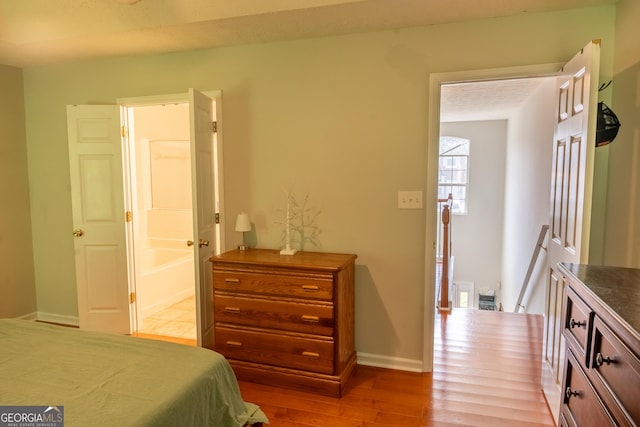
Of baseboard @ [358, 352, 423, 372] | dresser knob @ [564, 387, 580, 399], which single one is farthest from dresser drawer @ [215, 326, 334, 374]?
dresser knob @ [564, 387, 580, 399]

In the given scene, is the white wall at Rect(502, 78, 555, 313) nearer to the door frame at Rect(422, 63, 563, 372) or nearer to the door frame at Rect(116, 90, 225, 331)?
the door frame at Rect(422, 63, 563, 372)

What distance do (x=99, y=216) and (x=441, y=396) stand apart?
318cm

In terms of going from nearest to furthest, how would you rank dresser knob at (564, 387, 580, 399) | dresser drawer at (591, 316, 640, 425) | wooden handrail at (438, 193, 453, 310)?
dresser drawer at (591, 316, 640, 425)
dresser knob at (564, 387, 580, 399)
wooden handrail at (438, 193, 453, 310)

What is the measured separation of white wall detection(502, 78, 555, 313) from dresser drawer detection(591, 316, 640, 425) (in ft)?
9.22

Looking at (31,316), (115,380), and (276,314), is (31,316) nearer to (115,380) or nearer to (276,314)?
(276,314)

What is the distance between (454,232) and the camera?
7.36m

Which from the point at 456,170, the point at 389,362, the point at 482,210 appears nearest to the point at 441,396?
the point at 389,362

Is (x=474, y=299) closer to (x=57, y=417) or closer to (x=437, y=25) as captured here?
(x=437, y=25)

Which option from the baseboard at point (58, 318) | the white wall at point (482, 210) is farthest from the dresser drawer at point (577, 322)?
the white wall at point (482, 210)

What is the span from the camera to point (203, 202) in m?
2.86

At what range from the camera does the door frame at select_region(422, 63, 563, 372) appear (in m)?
2.43

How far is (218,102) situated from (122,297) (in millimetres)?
1992

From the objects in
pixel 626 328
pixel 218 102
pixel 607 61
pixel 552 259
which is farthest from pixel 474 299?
pixel 626 328

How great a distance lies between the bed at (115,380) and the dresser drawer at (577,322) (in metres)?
1.30
